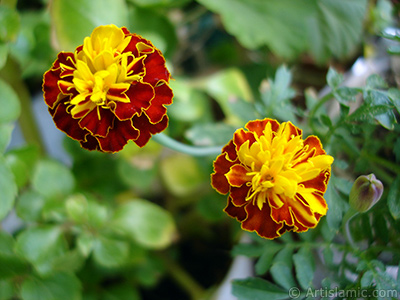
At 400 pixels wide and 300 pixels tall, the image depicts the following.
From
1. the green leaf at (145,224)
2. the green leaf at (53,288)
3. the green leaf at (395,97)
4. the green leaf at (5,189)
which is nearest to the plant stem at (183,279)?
the green leaf at (145,224)

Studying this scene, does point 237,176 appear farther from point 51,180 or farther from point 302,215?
point 51,180

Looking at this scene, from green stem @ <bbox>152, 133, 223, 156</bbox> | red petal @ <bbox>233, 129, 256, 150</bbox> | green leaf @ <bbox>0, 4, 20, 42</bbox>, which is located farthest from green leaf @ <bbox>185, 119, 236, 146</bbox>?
green leaf @ <bbox>0, 4, 20, 42</bbox>

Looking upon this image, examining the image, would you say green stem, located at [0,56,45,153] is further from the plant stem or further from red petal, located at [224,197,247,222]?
red petal, located at [224,197,247,222]

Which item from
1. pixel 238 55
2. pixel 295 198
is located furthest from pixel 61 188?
pixel 238 55

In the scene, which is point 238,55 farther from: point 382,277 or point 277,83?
point 382,277

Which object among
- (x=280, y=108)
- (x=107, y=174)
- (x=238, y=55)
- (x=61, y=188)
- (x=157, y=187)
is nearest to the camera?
(x=280, y=108)

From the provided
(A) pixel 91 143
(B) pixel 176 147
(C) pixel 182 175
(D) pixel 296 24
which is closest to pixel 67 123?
(A) pixel 91 143
